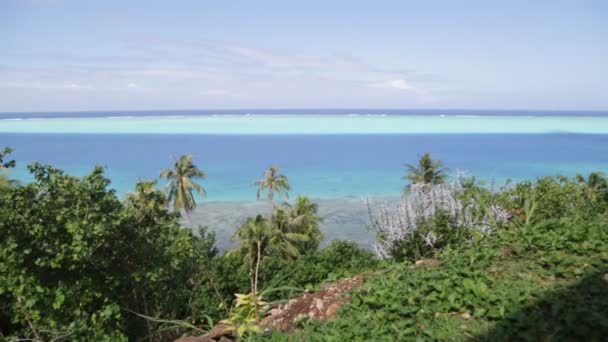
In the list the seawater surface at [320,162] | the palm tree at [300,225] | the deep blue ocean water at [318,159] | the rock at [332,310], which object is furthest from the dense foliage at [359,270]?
the deep blue ocean water at [318,159]

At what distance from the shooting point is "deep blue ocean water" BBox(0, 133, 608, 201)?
3548 inches

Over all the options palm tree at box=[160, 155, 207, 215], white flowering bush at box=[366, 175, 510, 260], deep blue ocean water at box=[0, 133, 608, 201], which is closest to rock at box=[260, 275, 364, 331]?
white flowering bush at box=[366, 175, 510, 260]

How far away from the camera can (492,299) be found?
10.6 ft

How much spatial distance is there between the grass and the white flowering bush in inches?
45.3

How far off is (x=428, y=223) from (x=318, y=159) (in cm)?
12150

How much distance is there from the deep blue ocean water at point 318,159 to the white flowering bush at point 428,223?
219 feet

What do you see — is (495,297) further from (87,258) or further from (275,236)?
(275,236)

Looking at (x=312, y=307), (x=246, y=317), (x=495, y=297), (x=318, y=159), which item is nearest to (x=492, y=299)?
(x=495, y=297)

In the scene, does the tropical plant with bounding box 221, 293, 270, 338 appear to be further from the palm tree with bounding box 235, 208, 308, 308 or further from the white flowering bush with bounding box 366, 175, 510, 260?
the palm tree with bounding box 235, 208, 308, 308

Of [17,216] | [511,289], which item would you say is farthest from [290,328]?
[17,216]

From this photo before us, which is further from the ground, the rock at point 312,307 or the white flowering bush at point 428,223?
the white flowering bush at point 428,223

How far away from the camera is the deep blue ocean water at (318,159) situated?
9012 cm

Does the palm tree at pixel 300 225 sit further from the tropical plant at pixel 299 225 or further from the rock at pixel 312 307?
the rock at pixel 312 307

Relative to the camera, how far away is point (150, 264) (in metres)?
7.65
